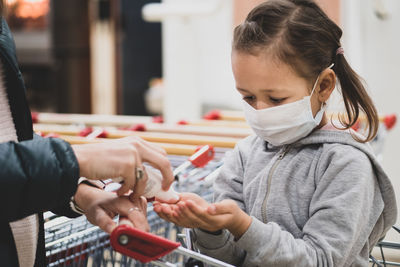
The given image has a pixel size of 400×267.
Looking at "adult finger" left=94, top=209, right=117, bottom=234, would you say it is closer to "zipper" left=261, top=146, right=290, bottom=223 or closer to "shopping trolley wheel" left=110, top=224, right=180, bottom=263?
"shopping trolley wheel" left=110, top=224, right=180, bottom=263

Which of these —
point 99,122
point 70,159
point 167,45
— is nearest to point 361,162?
point 70,159

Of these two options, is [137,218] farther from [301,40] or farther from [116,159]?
[301,40]

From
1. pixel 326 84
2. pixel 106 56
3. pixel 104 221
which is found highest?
pixel 326 84

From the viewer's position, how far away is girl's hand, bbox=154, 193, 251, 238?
1080mm

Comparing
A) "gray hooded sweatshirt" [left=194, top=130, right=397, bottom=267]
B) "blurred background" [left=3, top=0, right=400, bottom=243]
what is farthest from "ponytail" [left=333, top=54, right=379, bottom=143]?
"blurred background" [left=3, top=0, right=400, bottom=243]

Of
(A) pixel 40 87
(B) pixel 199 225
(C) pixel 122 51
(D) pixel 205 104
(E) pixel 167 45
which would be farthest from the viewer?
(A) pixel 40 87

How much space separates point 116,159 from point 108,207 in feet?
0.65

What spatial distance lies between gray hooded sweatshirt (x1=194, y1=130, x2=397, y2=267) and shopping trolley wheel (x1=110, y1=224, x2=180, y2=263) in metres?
0.21

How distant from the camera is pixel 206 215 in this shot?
1080 mm

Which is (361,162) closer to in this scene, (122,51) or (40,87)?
(122,51)

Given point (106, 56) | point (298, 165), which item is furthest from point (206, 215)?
point (106, 56)

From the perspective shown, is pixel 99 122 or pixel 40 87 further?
pixel 40 87

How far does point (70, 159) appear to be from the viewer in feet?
3.16

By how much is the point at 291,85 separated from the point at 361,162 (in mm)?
214
